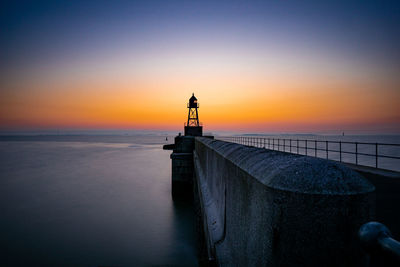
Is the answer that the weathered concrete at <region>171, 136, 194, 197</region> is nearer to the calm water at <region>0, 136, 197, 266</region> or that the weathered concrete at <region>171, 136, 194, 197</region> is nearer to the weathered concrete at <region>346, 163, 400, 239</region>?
the calm water at <region>0, 136, 197, 266</region>

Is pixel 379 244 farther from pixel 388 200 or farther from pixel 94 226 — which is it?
pixel 94 226

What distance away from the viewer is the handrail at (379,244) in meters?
0.74

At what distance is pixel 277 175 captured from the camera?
1439mm

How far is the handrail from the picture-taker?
2.44ft

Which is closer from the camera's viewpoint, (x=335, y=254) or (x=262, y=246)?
(x=335, y=254)

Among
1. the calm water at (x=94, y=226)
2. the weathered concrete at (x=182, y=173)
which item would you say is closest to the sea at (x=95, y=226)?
the calm water at (x=94, y=226)

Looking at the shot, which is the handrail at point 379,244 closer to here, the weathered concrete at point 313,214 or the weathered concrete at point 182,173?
the weathered concrete at point 313,214

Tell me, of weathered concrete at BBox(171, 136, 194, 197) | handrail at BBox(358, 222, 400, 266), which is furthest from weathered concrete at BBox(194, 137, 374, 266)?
weathered concrete at BBox(171, 136, 194, 197)

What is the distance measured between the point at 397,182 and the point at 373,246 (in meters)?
7.79

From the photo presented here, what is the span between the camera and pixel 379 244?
0.78 meters

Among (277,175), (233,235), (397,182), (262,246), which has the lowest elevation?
(397,182)

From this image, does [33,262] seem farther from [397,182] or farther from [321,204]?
[397,182]

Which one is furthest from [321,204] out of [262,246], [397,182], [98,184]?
[98,184]

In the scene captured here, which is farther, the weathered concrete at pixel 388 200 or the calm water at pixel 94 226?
the calm water at pixel 94 226
